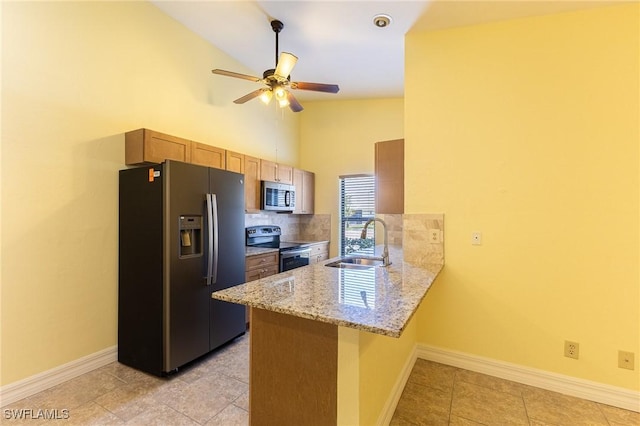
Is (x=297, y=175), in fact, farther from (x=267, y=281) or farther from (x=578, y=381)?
(x=578, y=381)

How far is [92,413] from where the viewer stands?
6.17 ft

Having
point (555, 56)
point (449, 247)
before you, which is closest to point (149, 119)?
point (449, 247)

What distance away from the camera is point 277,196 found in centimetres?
421

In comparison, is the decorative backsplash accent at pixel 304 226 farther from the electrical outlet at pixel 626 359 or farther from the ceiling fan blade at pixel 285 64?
the electrical outlet at pixel 626 359

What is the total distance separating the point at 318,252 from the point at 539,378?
3.12m

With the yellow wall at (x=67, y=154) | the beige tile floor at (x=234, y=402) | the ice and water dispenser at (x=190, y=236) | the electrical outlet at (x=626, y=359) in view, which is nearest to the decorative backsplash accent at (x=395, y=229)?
the beige tile floor at (x=234, y=402)

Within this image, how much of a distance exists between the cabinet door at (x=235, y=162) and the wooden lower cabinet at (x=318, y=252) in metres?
1.69

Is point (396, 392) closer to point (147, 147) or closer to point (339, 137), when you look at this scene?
point (147, 147)

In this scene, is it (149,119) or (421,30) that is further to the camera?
(149,119)

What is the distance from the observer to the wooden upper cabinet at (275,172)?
13.3ft

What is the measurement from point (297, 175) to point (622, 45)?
3.76 meters

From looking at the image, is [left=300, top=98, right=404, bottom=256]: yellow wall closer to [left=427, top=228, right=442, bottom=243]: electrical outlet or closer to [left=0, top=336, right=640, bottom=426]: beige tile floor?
[left=427, top=228, right=442, bottom=243]: electrical outlet

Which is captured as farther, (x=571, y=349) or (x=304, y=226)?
(x=304, y=226)

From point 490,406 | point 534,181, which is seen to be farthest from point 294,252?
point 534,181
